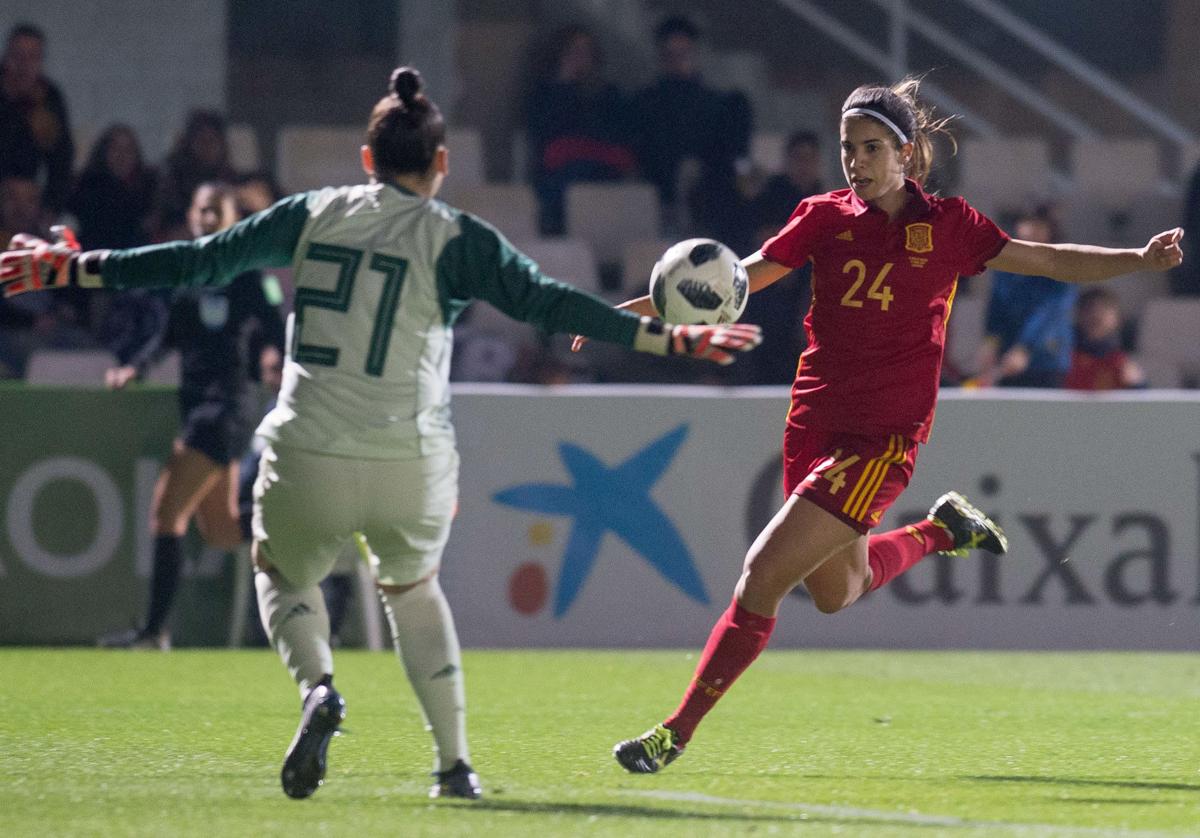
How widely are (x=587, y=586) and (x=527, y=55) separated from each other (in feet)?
19.3

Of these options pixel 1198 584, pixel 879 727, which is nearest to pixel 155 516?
pixel 879 727

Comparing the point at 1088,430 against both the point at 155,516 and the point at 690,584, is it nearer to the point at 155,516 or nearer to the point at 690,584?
the point at 690,584

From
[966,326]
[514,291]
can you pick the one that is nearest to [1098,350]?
[966,326]

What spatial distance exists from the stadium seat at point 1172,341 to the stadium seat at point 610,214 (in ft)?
10.6

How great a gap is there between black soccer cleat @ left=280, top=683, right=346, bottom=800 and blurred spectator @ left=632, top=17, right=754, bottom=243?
9.05 m

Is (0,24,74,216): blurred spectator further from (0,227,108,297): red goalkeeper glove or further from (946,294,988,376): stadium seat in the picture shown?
(0,227,108,297): red goalkeeper glove

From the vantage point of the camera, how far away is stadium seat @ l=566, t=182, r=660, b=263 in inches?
575

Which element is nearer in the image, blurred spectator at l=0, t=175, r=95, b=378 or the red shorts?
Answer: the red shorts

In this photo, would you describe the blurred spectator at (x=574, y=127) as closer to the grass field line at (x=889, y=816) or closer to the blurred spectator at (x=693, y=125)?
the blurred spectator at (x=693, y=125)

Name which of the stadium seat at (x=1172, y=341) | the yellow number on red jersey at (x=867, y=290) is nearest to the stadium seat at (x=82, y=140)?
the stadium seat at (x=1172, y=341)

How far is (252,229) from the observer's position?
17.6 ft

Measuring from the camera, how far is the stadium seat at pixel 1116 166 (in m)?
15.9

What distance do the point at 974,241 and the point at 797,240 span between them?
1.65 feet

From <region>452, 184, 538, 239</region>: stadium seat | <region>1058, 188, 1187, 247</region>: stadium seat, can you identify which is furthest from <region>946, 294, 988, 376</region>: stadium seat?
<region>452, 184, 538, 239</region>: stadium seat
